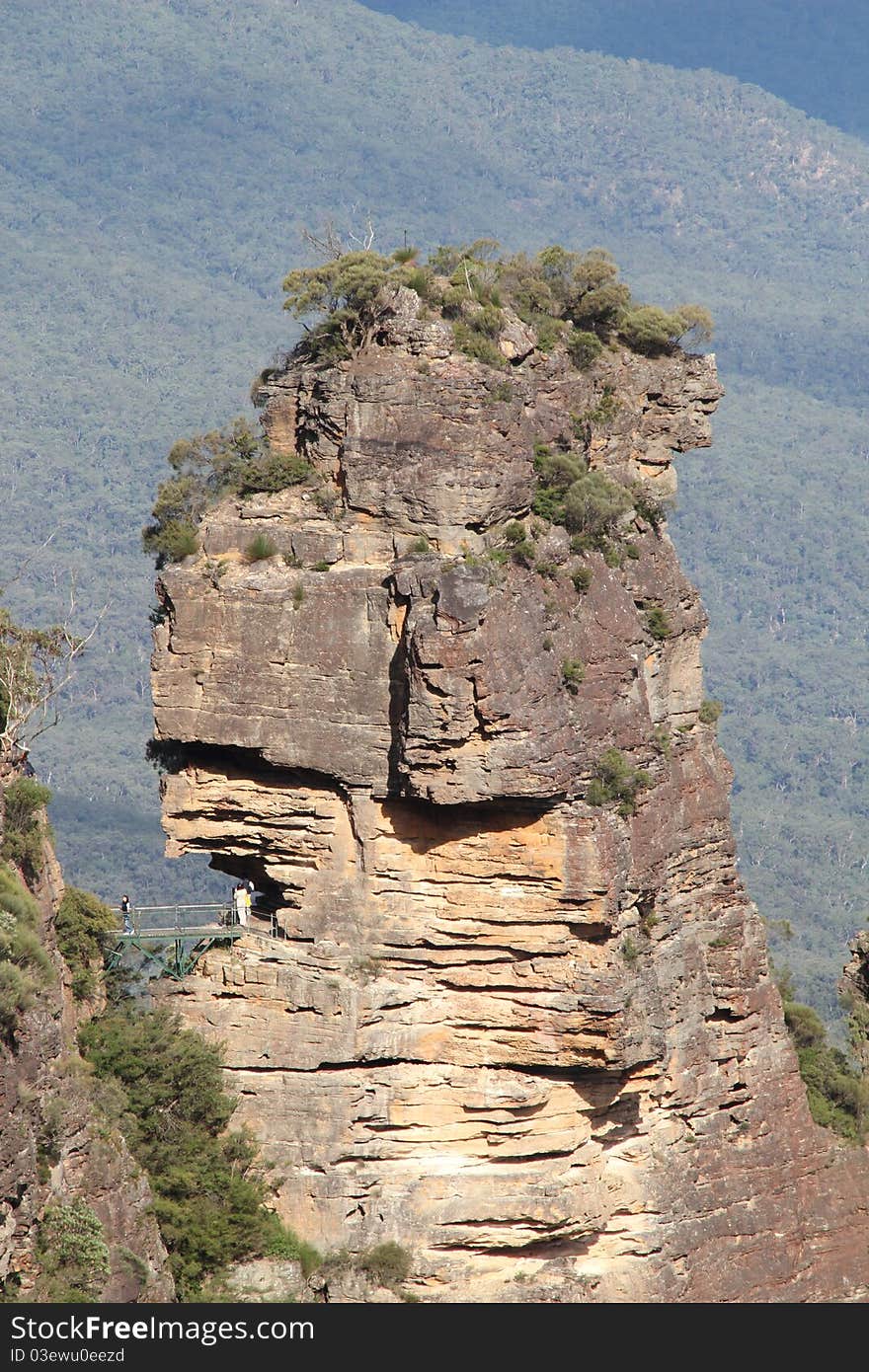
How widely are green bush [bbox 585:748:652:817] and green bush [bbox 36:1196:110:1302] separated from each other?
15.3 metres

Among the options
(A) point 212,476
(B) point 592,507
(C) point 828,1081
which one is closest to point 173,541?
(A) point 212,476

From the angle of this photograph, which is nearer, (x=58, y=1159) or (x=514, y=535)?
(x=58, y=1159)

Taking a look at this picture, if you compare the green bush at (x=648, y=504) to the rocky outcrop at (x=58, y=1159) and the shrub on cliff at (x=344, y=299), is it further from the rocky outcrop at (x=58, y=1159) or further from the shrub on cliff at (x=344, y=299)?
the rocky outcrop at (x=58, y=1159)

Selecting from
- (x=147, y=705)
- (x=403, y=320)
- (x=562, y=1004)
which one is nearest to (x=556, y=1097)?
(x=562, y=1004)

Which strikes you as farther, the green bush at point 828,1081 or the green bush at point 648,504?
the green bush at point 828,1081

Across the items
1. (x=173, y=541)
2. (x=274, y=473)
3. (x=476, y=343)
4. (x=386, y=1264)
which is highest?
(x=476, y=343)

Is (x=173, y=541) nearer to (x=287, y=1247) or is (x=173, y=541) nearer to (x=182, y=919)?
(x=182, y=919)

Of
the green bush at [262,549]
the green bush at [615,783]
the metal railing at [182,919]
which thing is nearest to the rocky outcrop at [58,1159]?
the metal railing at [182,919]

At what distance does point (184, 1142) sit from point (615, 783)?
1246 cm

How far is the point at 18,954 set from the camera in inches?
1956

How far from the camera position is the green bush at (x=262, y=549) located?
57.9 meters

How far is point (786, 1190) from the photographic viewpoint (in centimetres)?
6488

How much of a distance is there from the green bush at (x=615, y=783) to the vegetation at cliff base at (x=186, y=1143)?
1034cm

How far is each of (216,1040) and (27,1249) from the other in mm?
11781
